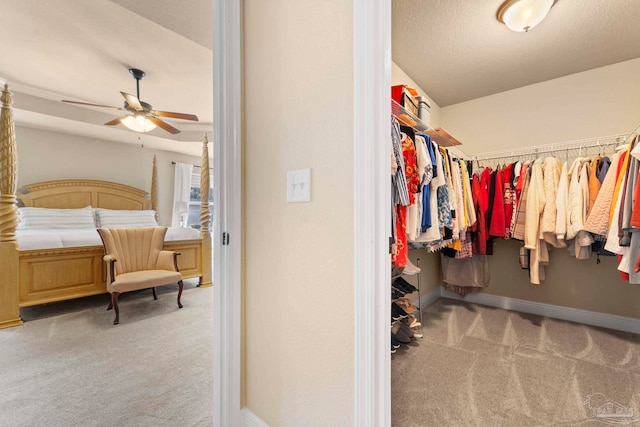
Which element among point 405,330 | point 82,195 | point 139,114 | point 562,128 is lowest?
point 405,330

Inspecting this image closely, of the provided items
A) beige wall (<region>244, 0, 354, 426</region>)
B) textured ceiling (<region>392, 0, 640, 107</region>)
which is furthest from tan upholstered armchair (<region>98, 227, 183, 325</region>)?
textured ceiling (<region>392, 0, 640, 107</region>)

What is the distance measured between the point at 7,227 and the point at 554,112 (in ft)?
17.0

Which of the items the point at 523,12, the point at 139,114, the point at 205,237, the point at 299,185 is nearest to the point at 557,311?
the point at 523,12

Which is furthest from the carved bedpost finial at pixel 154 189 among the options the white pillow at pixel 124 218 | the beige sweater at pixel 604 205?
the beige sweater at pixel 604 205

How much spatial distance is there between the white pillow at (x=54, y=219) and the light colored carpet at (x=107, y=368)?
141 cm

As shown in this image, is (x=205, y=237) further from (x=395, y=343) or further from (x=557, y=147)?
(x=557, y=147)

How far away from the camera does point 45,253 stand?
2709mm

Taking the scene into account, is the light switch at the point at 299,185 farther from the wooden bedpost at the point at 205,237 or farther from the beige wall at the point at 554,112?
the wooden bedpost at the point at 205,237

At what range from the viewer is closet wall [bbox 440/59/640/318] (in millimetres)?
2371

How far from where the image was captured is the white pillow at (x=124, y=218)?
4367 millimetres

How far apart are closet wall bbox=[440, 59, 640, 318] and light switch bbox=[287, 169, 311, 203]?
9.28ft

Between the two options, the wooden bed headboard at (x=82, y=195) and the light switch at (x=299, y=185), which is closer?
the light switch at (x=299, y=185)

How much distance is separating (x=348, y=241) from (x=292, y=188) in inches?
11.9

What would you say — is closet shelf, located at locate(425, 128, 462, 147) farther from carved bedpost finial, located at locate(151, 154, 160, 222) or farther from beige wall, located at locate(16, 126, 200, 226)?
beige wall, located at locate(16, 126, 200, 226)
